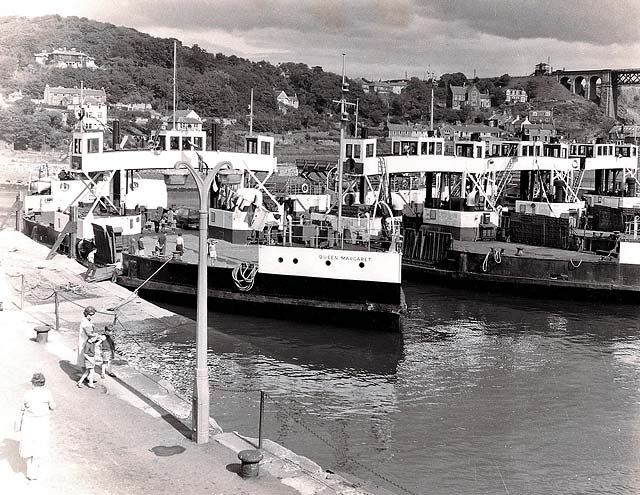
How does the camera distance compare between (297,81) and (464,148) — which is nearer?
(464,148)

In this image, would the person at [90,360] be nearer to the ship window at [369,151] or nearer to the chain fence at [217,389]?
the chain fence at [217,389]

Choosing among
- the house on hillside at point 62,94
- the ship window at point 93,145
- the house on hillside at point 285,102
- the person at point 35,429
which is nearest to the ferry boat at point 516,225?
the ship window at point 93,145

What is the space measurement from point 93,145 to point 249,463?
29.7 metres

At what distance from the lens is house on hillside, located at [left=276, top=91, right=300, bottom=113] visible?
571 feet

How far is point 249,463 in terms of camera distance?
12.8 m

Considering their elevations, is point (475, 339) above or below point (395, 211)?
below

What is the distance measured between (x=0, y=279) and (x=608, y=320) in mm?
24852

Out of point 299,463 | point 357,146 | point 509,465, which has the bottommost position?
point 509,465

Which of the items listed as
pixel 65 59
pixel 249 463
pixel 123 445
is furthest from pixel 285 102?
pixel 249 463

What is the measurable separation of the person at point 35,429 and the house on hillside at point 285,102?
16274 centimetres

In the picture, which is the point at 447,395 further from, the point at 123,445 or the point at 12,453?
the point at 12,453

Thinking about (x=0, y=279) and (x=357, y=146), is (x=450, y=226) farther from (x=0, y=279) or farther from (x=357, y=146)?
(x=0, y=279)

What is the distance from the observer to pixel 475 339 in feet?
103

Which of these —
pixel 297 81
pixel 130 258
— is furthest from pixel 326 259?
pixel 297 81
